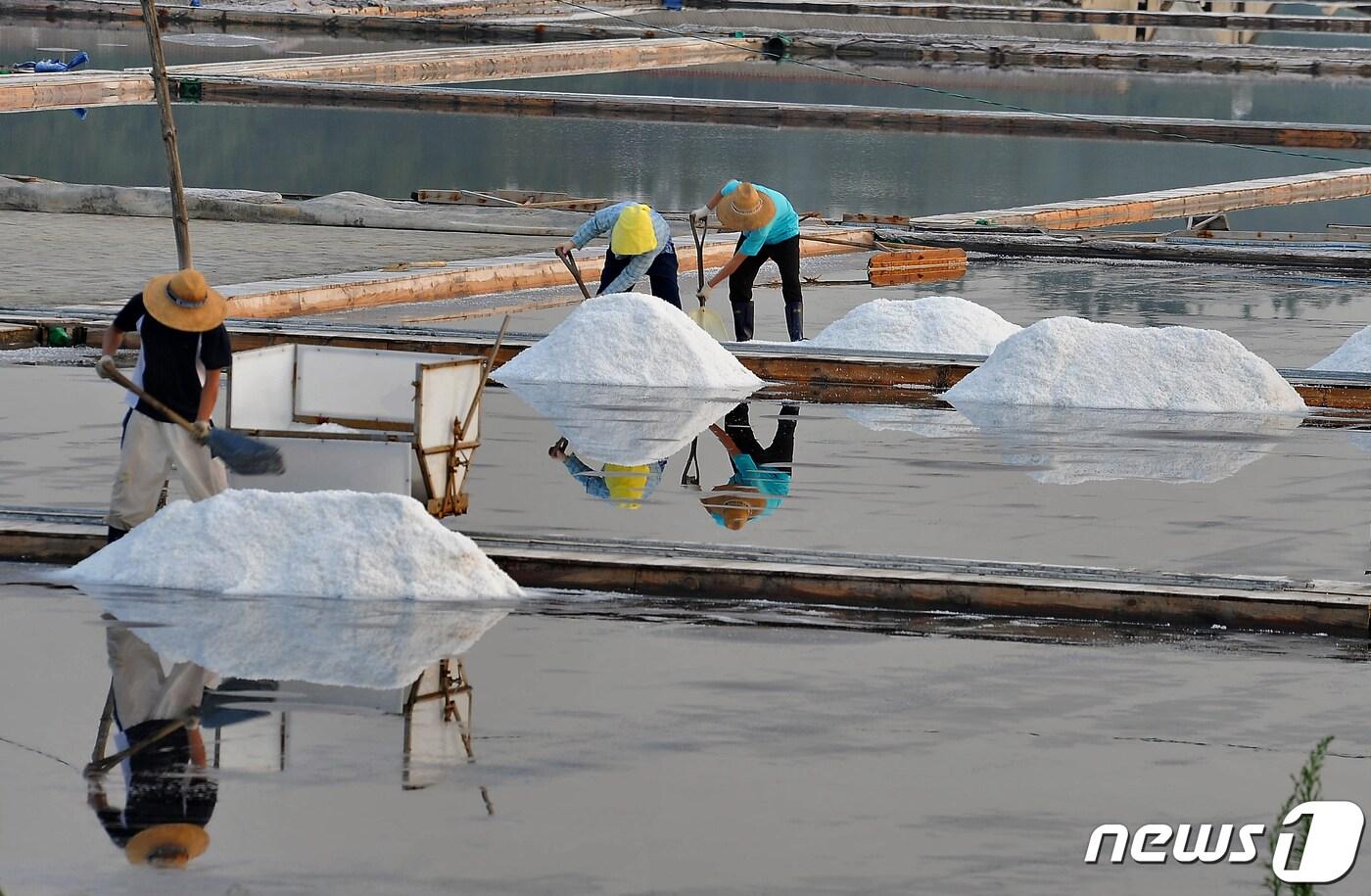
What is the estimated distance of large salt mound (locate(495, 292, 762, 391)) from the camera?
527 inches

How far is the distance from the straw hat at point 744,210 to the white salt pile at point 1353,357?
3.57 metres

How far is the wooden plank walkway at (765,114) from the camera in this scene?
1510 inches

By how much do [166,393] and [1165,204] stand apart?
23.1m

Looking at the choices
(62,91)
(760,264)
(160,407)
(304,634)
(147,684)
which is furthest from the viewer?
(62,91)

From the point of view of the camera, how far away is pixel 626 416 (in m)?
12.5

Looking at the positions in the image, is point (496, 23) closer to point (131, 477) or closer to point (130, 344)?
point (130, 344)

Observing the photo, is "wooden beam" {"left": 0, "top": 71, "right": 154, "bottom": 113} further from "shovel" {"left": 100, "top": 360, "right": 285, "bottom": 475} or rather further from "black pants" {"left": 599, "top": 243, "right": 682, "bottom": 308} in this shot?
"shovel" {"left": 100, "top": 360, "right": 285, "bottom": 475}

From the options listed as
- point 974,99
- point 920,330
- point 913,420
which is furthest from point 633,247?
point 974,99

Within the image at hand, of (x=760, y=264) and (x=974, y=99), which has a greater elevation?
(x=760, y=264)

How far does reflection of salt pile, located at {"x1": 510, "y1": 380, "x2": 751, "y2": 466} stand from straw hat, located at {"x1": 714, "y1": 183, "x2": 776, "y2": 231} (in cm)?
174

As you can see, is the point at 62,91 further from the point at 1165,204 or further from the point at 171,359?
the point at 171,359

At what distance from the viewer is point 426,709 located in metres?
6.96

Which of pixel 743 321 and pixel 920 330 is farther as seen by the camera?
pixel 743 321

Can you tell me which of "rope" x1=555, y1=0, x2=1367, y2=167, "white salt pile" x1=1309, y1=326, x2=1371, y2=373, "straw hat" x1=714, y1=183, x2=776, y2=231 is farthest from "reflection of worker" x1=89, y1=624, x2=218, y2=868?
"rope" x1=555, y1=0, x2=1367, y2=167
